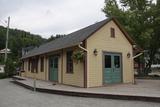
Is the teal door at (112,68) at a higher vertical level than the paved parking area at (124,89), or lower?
higher

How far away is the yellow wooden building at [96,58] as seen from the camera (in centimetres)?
1403

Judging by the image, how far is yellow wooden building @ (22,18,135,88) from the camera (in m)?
14.0

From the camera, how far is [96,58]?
47.5ft

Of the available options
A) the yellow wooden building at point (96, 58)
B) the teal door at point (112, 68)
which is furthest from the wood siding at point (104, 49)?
the teal door at point (112, 68)

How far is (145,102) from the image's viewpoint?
9.33 meters

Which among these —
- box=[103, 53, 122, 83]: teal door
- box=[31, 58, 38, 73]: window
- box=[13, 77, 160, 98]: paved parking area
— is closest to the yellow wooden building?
box=[103, 53, 122, 83]: teal door

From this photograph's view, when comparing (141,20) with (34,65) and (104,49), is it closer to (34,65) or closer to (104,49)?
(104,49)

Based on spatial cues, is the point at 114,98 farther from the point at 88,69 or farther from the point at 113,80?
the point at 113,80

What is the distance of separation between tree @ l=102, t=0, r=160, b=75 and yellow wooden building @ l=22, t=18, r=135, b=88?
621cm

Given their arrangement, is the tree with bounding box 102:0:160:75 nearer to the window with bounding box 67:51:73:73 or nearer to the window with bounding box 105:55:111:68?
the window with bounding box 105:55:111:68

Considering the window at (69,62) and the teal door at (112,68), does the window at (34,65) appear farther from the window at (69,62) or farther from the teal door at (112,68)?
the teal door at (112,68)

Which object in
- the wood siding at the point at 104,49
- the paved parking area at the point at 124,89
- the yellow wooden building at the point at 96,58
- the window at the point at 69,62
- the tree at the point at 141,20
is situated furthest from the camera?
the tree at the point at 141,20

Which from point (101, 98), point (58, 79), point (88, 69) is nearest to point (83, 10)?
point (58, 79)

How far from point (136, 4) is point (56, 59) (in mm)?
11109
